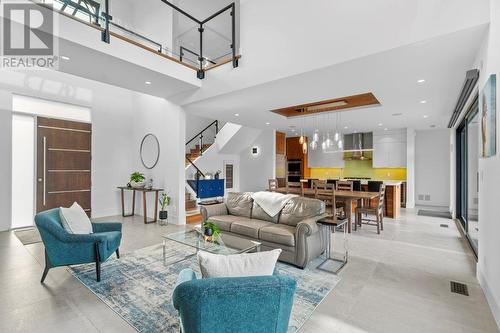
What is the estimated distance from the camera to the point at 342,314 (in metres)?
2.25

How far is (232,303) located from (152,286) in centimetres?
197

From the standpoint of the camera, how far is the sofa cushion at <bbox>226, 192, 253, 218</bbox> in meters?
4.41

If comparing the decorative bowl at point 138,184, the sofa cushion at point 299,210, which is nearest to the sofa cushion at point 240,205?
the sofa cushion at point 299,210

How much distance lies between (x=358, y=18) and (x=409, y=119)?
4.48 metres

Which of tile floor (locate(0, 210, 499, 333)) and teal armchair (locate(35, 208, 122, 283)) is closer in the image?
tile floor (locate(0, 210, 499, 333))

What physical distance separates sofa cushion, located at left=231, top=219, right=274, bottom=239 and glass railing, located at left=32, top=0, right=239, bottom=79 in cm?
271

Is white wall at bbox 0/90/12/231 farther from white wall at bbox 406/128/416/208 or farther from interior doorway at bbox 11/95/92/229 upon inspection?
white wall at bbox 406/128/416/208

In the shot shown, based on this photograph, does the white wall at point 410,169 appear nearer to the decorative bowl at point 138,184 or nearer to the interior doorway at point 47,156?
the decorative bowl at point 138,184

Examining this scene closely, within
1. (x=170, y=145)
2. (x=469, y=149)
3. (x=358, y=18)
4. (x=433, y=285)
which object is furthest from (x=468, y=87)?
(x=170, y=145)

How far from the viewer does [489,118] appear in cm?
236

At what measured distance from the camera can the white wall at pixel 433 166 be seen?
7.70m

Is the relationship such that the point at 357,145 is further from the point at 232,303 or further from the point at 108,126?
the point at 232,303

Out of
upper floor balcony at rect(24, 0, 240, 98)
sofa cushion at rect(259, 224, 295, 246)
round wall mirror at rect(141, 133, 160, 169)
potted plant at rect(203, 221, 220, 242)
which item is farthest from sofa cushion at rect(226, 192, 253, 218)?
round wall mirror at rect(141, 133, 160, 169)

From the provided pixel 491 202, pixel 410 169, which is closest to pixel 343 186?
pixel 410 169
